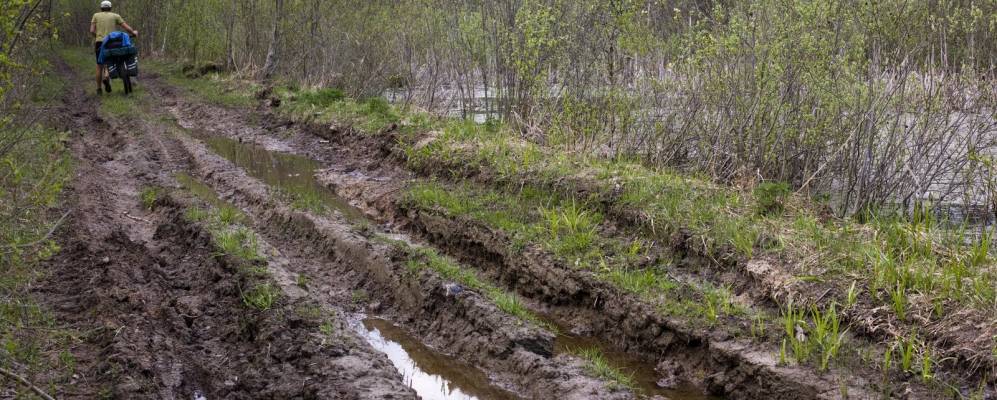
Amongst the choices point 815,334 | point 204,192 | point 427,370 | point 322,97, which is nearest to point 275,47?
→ point 322,97

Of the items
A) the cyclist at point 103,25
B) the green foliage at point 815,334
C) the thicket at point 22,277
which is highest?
the cyclist at point 103,25

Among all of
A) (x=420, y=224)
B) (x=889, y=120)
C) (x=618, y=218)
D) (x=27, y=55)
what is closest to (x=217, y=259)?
(x=420, y=224)

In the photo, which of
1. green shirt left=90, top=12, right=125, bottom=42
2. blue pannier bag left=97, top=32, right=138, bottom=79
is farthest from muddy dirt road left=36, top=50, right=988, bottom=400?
green shirt left=90, top=12, right=125, bottom=42

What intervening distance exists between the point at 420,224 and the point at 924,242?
472 cm

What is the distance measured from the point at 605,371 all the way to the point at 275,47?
14.4 m

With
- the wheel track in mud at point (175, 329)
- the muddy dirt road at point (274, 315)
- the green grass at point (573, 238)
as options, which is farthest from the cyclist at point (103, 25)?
the green grass at point (573, 238)

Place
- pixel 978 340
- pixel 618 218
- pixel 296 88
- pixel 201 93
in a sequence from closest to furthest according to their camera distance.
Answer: pixel 978 340, pixel 618 218, pixel 296 88, pixel 201 93

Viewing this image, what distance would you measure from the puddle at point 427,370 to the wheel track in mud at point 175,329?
41cm

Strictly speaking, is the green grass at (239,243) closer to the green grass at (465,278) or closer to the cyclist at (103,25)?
the green grass at (465,278)

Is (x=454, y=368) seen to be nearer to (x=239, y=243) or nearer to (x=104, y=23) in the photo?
(x=239, y=243)

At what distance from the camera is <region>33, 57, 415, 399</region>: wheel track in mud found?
472 cm

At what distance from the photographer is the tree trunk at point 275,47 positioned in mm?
17625

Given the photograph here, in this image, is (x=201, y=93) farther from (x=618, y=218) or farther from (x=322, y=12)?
(x=618, y=218)

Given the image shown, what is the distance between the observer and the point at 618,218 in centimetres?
767
